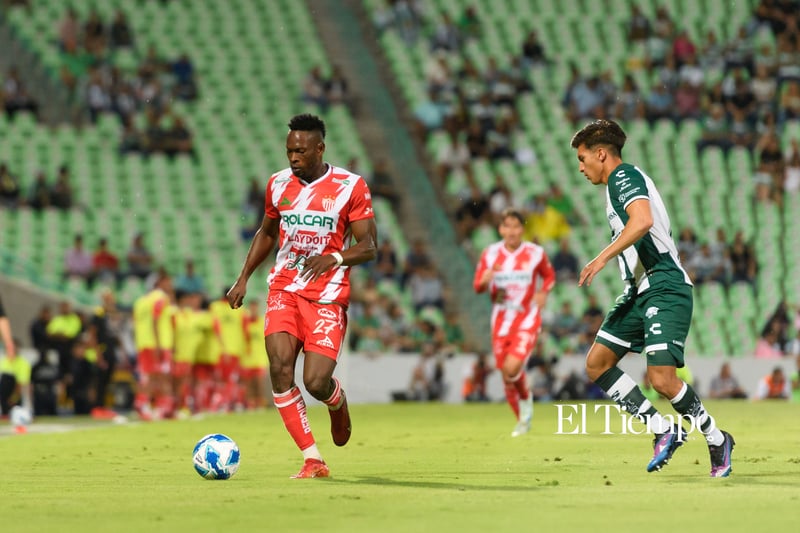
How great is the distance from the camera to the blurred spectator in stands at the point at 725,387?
27734mm

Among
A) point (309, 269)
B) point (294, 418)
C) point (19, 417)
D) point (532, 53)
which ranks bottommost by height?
point (19, 417)

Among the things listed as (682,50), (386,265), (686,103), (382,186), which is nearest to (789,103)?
(686,103)

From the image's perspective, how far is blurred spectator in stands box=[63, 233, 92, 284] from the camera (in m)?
27.2

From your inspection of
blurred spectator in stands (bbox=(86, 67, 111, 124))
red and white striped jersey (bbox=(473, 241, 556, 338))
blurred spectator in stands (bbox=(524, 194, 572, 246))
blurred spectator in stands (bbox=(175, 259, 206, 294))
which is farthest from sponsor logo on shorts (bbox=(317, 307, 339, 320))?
blurred spectator in stands (bbox=(86, 67, 111, 124))

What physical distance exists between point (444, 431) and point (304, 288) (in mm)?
7569

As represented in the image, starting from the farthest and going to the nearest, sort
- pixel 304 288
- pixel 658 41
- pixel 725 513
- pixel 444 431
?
Answer: 1. pixel 658 41
2. pixel 444 431
3. pixel 304 288
4. pixel 725 513

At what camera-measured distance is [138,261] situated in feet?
90.4

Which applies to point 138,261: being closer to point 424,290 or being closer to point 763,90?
point 424,290

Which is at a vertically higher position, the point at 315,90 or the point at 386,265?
the point at 315,90

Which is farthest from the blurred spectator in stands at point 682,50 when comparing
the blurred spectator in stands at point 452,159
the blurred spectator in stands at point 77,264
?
the blurred spectator in stands at point 77,264

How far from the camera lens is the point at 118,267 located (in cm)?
2767

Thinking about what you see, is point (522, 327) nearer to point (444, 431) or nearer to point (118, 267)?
point (444, 431)

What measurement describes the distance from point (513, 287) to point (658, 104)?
18428 millimetres

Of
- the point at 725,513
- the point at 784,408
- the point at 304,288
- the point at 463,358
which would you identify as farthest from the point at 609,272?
the point at 725,513
